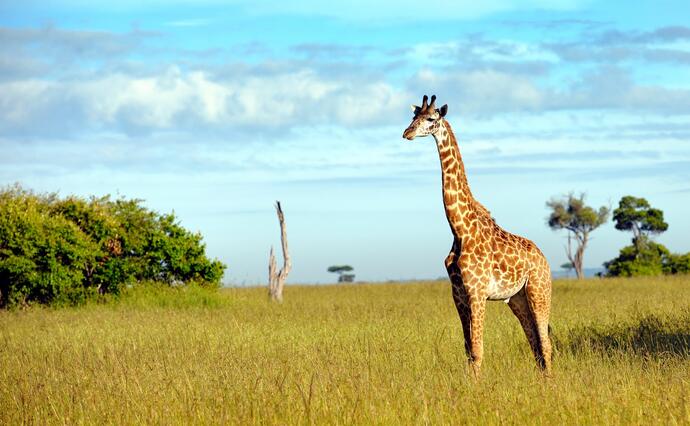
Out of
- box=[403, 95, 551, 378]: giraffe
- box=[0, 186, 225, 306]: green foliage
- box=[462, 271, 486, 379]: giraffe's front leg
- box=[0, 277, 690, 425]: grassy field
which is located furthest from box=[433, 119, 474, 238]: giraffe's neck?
box=[0, 186, 225, 306]: green foliage

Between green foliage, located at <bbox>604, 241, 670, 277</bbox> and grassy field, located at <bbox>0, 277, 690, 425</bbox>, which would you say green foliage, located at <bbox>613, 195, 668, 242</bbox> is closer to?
green foliage, located at <bbox>604, 241, 670, 277</bbox>

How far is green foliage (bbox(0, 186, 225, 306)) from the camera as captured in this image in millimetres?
24812

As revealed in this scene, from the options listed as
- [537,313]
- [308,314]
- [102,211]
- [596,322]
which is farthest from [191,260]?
[537,313]

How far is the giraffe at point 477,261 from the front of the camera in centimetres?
1041

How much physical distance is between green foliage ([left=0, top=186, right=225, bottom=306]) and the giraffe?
16.9 m

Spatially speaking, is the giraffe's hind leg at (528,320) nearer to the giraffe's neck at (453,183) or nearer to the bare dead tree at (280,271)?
the giraffe's neck at (453,183)

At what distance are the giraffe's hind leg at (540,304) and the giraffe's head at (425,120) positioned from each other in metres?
2.52

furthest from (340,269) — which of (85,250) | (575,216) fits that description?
(85,250)

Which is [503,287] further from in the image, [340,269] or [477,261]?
[340,269]

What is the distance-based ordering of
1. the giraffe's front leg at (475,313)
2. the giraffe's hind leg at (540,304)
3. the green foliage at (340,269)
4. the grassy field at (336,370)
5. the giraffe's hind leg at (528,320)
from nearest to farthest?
1. the grassy field at (336,370)
2. the giraffe's front leg at (475,313)
3. the giraffe's hind leg at (540,304)
4. the giraffe's hind leg at (528,320)
5. the green foliage at (340,269)

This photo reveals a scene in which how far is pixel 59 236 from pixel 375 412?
1921cm

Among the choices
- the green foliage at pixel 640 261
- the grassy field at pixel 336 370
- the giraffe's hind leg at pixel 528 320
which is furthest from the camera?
the green foliage at pixel 640 261

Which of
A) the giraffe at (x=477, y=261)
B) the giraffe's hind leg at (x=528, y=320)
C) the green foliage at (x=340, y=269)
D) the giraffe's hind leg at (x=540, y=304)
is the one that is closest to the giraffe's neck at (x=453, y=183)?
the giraffe at (x=477, y=261)

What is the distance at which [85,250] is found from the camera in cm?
2508
